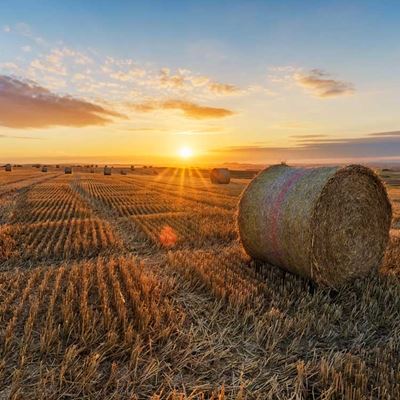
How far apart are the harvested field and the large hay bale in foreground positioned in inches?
14.7

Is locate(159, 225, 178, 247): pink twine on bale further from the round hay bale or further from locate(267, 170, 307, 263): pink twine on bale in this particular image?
the round hay bale

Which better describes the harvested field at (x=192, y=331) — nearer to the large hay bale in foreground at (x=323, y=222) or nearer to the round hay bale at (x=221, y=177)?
the large hay bale in foreground at (x=323, y=222)

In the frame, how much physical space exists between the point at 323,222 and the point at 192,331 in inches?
140

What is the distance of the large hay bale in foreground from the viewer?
7.02m

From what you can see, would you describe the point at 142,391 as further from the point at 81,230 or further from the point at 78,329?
the point at 81,230

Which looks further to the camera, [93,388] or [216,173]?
[216,173]

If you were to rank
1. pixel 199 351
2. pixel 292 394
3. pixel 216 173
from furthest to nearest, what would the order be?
pixel 216 173
pixel 199 351
pixel 292 394

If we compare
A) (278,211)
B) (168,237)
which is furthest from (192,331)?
(168,237)

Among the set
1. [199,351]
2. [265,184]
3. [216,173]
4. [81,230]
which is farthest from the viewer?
[216,173]

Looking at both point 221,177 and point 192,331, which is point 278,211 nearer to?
point 192,331

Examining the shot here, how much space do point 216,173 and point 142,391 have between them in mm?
38695

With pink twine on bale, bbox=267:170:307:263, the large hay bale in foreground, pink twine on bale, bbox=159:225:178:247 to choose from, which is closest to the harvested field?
the large hay bale in foreground

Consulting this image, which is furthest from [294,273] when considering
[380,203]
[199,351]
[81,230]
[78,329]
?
[81,230]

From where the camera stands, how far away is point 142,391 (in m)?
3.96
